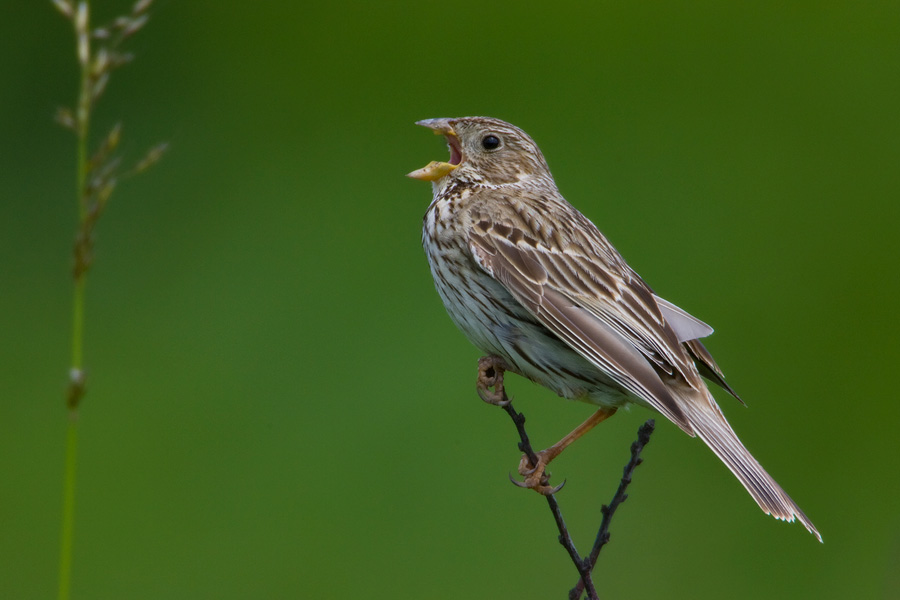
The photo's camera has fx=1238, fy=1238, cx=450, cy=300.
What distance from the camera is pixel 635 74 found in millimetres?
9078

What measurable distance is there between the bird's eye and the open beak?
10cm

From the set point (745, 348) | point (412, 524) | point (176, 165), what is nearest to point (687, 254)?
point (745, 348)

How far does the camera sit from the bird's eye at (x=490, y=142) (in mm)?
5098

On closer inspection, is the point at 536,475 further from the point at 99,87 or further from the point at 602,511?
the point at 99,87

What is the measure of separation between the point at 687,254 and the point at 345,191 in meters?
2.42

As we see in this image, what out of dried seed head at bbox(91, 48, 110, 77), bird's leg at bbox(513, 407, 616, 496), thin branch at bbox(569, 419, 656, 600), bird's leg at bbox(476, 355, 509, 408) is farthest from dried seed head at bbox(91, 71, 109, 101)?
bird's leg at bbox(513, 407, 616, 496)

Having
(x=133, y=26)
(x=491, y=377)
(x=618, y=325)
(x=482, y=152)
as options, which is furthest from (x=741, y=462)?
(x=133, y=26)

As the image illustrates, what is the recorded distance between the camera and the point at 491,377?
14.0ft

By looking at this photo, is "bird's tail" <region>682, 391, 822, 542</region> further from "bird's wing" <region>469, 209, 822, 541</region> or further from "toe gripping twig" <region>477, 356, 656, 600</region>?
"toe gripping twig" <region>477, 356, 656, 600</region>

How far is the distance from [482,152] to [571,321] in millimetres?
1219

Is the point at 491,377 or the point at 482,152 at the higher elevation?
the point at 482,152

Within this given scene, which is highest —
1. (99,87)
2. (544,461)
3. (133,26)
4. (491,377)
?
(133,26)

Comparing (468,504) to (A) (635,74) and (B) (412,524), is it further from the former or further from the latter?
(A) (635,74)

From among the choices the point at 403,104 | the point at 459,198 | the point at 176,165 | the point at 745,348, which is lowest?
the point at 745,348
